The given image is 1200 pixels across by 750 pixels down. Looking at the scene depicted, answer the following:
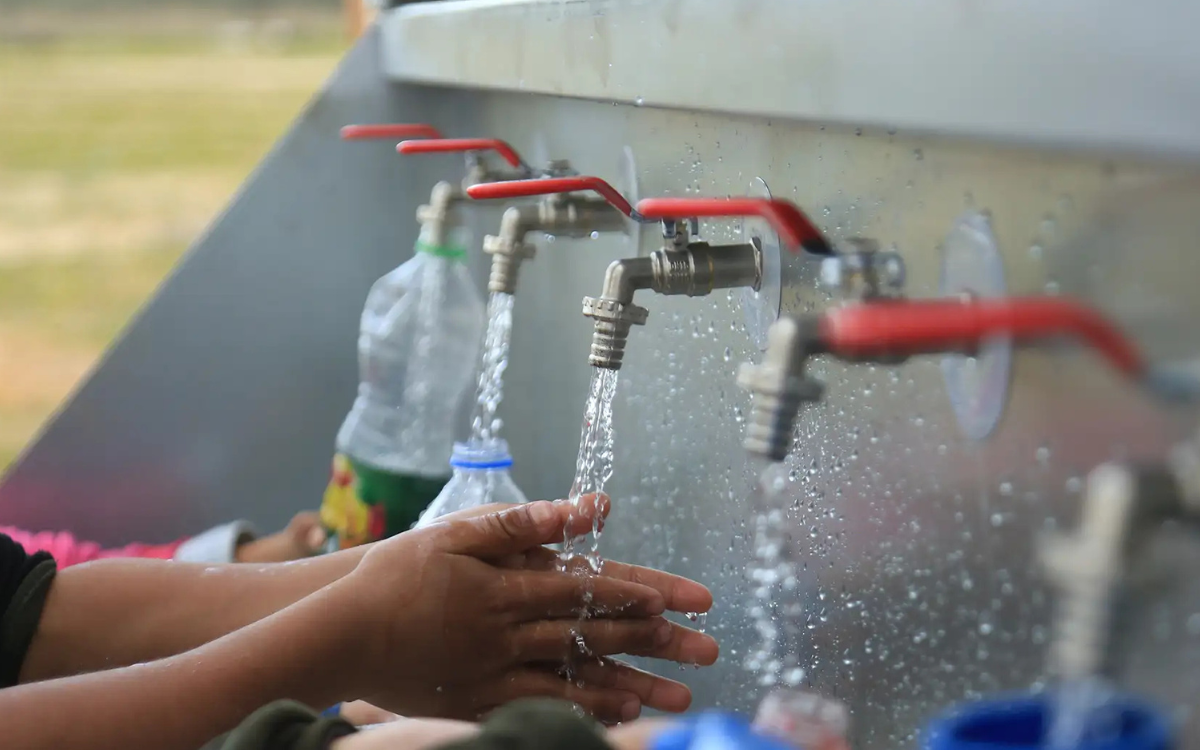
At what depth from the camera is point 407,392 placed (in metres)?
1.40

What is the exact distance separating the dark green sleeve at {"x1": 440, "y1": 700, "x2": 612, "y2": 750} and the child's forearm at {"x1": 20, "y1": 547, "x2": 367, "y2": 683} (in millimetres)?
467

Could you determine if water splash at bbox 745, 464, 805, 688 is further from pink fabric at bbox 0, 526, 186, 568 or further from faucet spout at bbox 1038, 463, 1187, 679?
pink fabric at bbox 0, 526, 186, 568

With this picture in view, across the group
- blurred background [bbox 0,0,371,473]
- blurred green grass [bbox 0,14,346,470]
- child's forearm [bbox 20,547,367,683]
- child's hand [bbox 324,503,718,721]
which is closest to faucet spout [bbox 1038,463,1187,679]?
child's hand [bbox 324,503,718,721]

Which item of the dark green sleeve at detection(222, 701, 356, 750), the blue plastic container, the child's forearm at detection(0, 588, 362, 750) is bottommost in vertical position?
the child's forearm at detection(0, 588, 362, 750)

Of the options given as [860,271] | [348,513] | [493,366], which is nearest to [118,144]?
[348,513]

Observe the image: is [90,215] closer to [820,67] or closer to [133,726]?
[133,726]

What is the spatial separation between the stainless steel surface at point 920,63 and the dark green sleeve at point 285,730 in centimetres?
38

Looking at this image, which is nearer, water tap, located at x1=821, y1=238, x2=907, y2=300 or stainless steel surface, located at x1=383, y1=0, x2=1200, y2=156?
stainless steel surface, located at x1=383, y1=0, x2=1200, y2=156

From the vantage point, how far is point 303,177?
1.43 meters

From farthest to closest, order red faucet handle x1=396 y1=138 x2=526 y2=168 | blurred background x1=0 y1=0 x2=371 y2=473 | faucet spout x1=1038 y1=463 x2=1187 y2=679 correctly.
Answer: blurred background x1=0 y1=0 x2=371 y2=473
red faucet handle x1=396 y1=138 x2=526 y2=168
faucet spout x1=1038 y1=463 x2=1187 y2=679

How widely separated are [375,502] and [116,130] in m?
3.66

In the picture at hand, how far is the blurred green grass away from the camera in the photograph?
4062 millimetres

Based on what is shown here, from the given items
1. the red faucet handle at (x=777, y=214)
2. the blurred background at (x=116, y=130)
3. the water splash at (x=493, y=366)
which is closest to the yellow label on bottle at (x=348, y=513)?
the water splash at (x=493, y=366)

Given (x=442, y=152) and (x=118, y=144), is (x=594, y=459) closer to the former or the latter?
(x=442, y=152)
